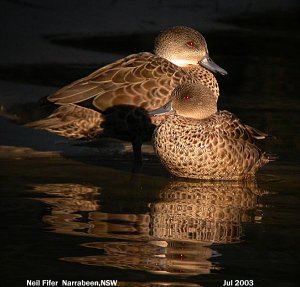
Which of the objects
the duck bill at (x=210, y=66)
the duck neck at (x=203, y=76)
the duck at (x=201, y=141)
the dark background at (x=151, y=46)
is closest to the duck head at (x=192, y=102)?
the duck at (x=201, y=141)

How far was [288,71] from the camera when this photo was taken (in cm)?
1489

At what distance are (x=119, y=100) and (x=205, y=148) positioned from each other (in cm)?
108

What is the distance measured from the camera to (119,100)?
33.5ft

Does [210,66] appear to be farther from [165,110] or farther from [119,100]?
[165,110]

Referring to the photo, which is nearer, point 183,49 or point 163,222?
point 163,222

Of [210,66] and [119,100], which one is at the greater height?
[210,66]

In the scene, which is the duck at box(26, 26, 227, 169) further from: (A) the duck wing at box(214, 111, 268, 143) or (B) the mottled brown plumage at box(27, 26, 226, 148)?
→ (A) the duck wing at box(214, 111, 268, 143)

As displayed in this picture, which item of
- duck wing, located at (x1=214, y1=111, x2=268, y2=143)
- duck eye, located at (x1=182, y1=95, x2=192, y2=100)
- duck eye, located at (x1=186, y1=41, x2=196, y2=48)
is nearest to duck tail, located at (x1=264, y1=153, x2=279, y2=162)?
duck wing, located at (x1=214, y1=111, x2=268, y2=143)

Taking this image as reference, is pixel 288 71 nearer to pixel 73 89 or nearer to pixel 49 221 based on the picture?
pixel 73 89

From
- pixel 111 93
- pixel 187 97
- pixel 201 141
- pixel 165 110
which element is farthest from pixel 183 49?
pixel 201 141

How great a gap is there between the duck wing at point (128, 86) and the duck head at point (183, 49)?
0.57m

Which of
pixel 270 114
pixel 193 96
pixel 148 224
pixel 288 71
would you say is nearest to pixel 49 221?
pixel 148 224

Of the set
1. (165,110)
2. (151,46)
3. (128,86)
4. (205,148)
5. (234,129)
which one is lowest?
(205,148)

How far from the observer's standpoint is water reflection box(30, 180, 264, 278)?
6.96 m
